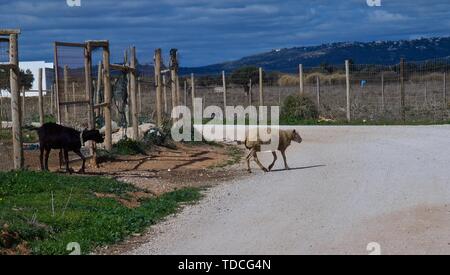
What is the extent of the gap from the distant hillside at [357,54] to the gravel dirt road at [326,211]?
62.3m

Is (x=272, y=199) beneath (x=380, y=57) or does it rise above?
beneath

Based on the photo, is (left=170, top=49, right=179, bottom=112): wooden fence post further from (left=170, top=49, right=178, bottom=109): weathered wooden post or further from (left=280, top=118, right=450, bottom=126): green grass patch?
(left=280, top=118, right=450, bottom=126): green grass patch

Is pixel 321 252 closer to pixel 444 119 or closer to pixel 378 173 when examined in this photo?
pixel 378 173

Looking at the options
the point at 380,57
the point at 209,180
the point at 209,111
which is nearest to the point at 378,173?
the point at 209,180

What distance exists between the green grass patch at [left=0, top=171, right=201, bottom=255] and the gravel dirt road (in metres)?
0.48

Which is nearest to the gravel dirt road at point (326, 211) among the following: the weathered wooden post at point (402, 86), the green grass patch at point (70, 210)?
the green grass patch at point (70, 210)

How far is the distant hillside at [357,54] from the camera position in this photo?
85.0 metres

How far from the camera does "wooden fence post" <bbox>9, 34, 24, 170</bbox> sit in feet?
56.4

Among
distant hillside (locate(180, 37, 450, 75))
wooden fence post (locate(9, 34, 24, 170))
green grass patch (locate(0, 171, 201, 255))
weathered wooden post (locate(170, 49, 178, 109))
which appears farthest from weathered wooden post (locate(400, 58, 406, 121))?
distant hillside (locate(180, 37, 450, 75))

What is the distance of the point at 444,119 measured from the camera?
37.2m

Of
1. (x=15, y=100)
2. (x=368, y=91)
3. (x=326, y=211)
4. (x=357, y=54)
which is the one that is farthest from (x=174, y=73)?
(x=357, y=54)

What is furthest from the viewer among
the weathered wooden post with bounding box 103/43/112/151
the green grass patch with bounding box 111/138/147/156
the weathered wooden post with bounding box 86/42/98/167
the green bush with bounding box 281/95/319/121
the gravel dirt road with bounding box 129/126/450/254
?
the green bush with bounding box 281/95/319/121
